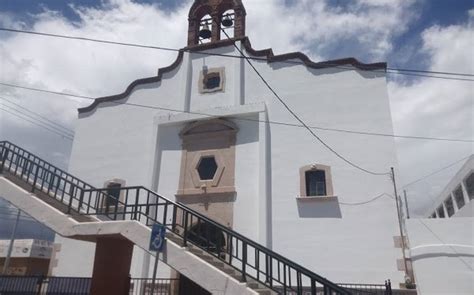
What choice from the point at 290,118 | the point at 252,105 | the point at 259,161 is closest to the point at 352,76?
the point at 290,118

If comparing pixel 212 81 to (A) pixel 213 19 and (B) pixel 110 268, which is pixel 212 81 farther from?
(B) pixel 110 268

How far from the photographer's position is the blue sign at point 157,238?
6.77m

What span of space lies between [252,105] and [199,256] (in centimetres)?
850

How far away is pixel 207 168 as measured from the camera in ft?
48.2

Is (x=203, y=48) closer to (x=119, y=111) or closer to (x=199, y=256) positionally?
(x=119, y=111)

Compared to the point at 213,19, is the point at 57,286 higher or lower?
lower

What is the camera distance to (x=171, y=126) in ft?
51.6

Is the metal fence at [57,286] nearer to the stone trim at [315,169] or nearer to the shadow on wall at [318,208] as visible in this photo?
the shadow on wall at [318,208]

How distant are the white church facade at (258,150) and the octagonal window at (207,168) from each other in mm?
43

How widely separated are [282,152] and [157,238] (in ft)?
25.6

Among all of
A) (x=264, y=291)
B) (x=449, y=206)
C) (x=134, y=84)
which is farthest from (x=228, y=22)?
(x=449, y=206)

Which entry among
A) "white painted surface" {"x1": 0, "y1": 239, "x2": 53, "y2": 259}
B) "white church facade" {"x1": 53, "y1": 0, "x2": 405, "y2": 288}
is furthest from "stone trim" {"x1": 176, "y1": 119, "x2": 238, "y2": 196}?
"white painted surface" {"x1": 0, "y1": 239, "x2": 53, "y2": 259}

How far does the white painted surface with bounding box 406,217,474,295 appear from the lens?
1016cm

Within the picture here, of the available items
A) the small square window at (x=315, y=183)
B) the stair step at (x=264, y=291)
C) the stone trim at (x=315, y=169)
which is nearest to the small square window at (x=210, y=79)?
the stone trim at (x=315, y=169)
